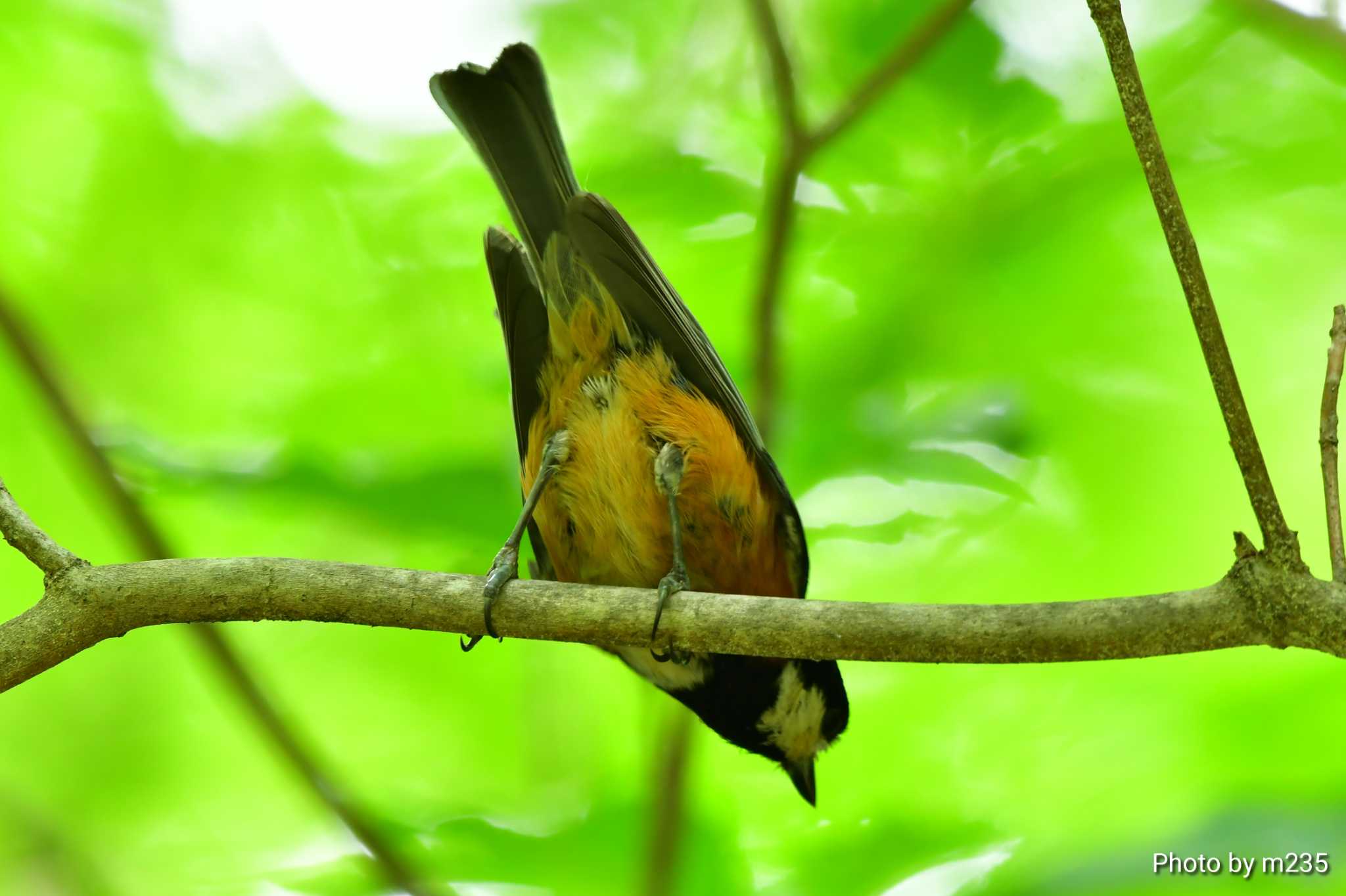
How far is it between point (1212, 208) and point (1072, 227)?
40 centimetres

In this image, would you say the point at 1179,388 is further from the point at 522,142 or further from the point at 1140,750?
the point at 522,142

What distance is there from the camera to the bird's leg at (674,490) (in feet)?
11.4

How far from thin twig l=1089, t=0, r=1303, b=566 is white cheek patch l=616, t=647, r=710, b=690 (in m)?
2.07

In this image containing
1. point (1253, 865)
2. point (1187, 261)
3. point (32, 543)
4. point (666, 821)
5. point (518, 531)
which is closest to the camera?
point (1187, 261)

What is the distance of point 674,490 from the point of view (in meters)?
3.71

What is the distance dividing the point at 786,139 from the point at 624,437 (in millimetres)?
1089

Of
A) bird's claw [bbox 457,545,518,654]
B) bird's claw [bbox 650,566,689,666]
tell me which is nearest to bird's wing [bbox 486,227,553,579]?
bird's claw [bbox 650,566,689,666]

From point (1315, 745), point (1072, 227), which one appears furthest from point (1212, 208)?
point (1315, 745)

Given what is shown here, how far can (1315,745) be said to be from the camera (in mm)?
2875

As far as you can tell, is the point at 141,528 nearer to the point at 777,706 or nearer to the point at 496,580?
the point at 496,580

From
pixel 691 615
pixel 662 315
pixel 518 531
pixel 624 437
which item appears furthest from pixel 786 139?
pixel 691 615

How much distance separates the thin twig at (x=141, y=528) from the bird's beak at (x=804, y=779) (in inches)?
54.6

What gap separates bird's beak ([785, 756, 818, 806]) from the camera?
362 centimetres

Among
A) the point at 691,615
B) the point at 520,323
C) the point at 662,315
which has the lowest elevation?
the point at 691,615
